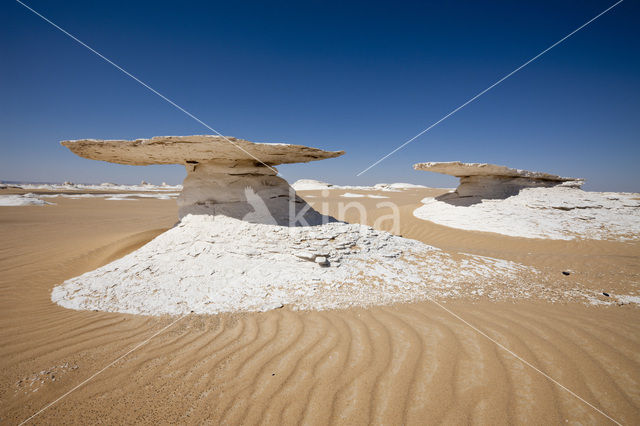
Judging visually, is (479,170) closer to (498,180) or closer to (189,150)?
(498,180)

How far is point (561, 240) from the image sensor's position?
24.0 feet

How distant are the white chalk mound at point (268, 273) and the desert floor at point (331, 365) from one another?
291 mm

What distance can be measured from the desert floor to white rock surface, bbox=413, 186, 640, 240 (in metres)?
5.74

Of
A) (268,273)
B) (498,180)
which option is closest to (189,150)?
(268,273)

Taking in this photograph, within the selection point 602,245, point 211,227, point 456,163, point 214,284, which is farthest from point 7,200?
point 602,245

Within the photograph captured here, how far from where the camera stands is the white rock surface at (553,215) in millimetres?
7777

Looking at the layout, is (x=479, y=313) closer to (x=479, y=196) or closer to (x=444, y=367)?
(x=444, y=367)

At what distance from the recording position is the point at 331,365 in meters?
2.21

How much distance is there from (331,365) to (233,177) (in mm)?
4332

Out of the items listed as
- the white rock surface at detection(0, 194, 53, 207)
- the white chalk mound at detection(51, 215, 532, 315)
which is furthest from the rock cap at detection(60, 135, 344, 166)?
the white rock surface at detection(0, 194, 53, 207)

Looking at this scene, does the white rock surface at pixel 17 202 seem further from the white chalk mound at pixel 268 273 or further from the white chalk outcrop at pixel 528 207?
the white chalk outcrop at pixel 528 207

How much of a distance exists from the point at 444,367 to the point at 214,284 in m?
3.18

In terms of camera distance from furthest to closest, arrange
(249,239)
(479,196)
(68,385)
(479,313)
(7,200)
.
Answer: (7,200) → (479,196) → (249,239) → (479,313) → (68,385)

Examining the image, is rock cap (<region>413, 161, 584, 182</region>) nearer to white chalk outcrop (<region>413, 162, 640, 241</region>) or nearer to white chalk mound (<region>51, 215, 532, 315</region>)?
white chalk outcrop (<region>413, 162, 640, 241</region>)
